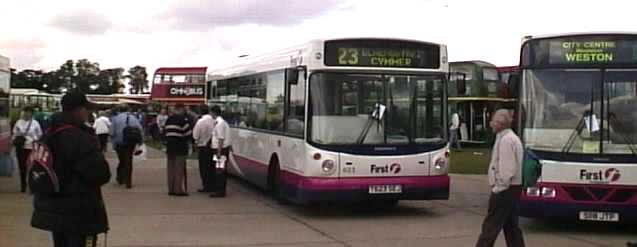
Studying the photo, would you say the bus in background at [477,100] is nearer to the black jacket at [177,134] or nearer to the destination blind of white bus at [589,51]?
the black jacket at [177,134]

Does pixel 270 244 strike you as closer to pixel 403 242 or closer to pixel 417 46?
pixel 403 242

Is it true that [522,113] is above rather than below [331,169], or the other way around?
above

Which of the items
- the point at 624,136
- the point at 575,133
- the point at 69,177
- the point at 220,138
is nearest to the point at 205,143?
the point at 220,138

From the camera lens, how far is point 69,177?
6.30 meters

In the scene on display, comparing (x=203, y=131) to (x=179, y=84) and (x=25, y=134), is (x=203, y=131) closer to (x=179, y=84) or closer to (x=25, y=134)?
(x=25, y=134)

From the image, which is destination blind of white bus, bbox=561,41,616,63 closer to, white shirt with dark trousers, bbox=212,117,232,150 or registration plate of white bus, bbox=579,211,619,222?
registration plate of white bus, bbox=579,211,619,222

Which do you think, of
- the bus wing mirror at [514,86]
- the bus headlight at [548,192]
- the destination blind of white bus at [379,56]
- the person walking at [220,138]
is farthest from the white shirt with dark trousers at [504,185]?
the person walking at [220,138]

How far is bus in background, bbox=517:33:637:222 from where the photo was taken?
1178cm

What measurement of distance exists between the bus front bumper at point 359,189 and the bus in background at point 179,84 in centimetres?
3356

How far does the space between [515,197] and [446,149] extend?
14.7 feet

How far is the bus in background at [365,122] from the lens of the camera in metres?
13.1

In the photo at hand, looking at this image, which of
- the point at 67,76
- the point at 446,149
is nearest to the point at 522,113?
the point at 446,149

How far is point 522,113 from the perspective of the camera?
12.4 meters

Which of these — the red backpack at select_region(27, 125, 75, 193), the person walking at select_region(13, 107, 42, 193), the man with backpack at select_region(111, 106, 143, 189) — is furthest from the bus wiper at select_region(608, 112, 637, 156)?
the person walking at select_region(13, 107, 42, 193)
